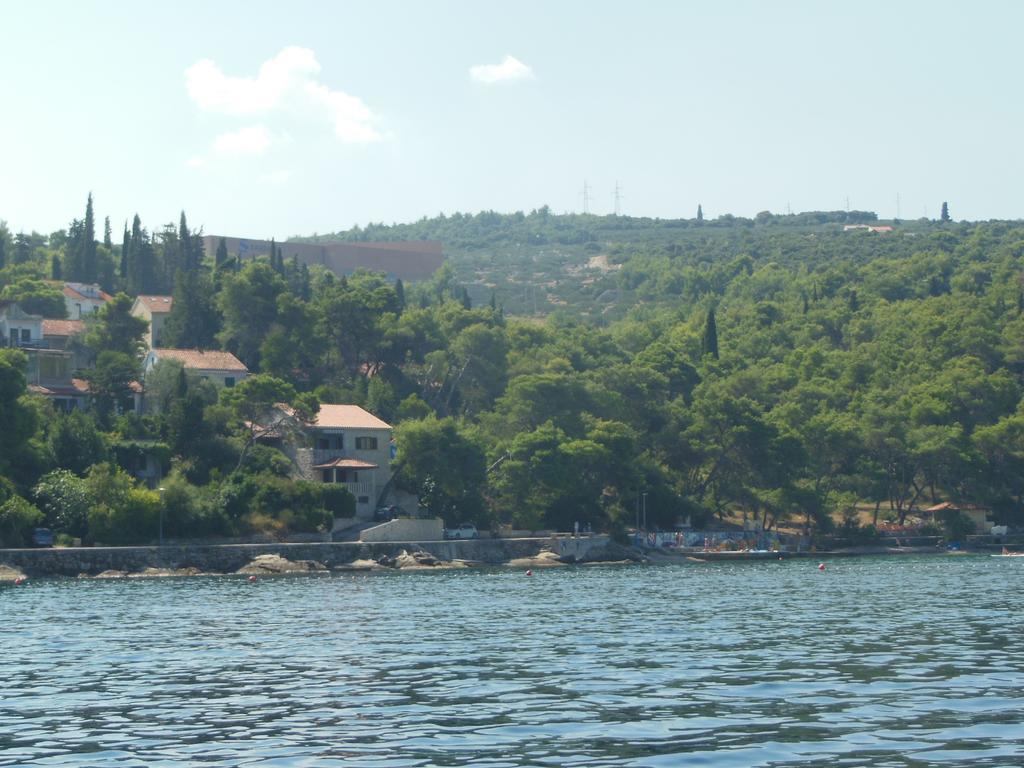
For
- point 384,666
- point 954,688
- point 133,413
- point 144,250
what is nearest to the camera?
point 954,688

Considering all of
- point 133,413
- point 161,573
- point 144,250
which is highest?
point 144,250

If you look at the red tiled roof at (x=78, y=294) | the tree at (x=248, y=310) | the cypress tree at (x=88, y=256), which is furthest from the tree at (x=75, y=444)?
the cypress tree at (x=88, y=256)

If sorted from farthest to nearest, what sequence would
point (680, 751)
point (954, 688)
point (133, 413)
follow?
point (133, 413)
point (954, 688)
point (680, 751)

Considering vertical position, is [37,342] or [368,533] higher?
[37,342]

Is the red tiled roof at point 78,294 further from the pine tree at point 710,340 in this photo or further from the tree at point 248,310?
the pine tree at point 710,340

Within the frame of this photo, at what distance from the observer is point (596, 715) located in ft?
87.7

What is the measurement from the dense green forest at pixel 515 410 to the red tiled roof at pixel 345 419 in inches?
74.3

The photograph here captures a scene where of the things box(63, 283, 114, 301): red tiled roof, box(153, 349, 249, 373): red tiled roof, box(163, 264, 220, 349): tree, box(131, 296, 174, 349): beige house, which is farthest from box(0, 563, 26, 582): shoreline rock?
box(63, 283, 114, 301): red tiled roof

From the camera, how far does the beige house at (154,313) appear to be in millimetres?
125875

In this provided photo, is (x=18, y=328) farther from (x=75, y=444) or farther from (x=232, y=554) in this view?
(x=232, y=554)

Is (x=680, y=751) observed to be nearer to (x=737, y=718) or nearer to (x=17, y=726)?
(x=737, y=718)

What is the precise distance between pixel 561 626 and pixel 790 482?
73.0 meters

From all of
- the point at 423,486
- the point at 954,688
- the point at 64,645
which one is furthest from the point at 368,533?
the point at 954,688

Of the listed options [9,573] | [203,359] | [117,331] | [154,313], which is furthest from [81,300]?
[9,573]
